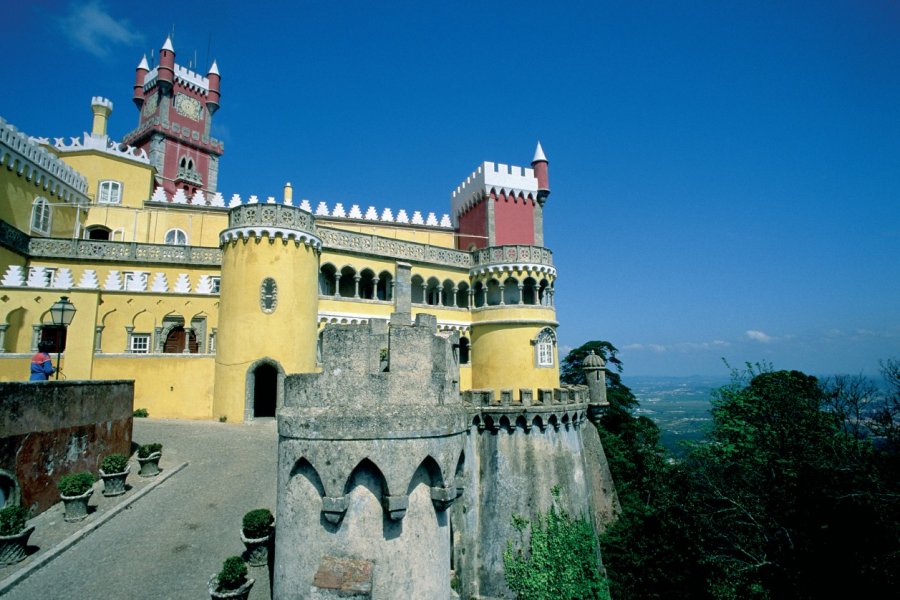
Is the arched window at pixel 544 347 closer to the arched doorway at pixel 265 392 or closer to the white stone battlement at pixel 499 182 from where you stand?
the white stone battlement at pixel 499 182

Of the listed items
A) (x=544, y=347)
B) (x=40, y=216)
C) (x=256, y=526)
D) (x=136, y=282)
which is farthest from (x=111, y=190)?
(x=256, y=526)

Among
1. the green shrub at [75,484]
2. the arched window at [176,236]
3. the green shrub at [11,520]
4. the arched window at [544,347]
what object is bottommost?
the green shrub at [11,520]

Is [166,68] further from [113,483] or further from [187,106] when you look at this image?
[113,483]

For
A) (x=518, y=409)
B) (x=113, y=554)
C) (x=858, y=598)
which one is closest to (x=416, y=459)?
(x=113, y=554)

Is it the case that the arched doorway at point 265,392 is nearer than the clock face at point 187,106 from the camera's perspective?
Yes

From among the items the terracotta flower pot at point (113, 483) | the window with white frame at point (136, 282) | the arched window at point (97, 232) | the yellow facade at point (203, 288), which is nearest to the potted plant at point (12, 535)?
the terracotta flower pot at point (113, 483)

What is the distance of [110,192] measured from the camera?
3256 cm

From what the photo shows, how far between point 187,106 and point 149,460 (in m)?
37.7

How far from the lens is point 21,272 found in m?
23.0

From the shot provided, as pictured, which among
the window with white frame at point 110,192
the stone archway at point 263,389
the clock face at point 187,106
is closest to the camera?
the stone archway at point 263,389

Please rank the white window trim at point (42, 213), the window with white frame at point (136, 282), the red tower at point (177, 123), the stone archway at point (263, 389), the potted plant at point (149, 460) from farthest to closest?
the red tower at point (177, 123)
the white window trim at point (42, 213)
the window with white frame at point (136, 282)
the stone archway at point (263, 389)
the potted plant at point (149, 460)

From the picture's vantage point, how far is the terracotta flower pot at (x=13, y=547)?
9.70 m

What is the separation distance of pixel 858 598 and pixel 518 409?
12.5m

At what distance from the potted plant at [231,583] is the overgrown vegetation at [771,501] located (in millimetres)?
17055
